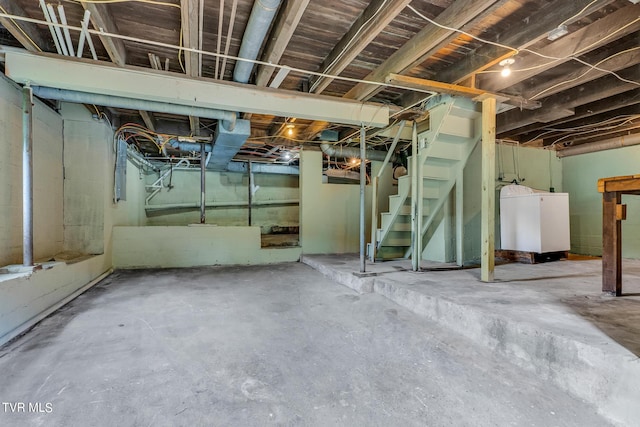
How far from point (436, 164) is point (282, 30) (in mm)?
2354

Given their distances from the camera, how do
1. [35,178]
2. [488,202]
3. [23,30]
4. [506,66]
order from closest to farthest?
1. [23,30]
2. [506,66]
3. [488,202]
4. [35,178]

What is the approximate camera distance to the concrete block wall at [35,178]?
98.3 inches

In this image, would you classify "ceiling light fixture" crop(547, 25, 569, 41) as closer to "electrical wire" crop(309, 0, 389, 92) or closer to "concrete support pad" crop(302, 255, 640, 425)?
"electrical wire" crop(309, 0, 389, 92)

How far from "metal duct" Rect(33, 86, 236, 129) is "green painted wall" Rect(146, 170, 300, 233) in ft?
12.9

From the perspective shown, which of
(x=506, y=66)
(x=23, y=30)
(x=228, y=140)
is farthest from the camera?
(x=228, y=140)

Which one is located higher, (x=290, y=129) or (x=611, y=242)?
(x=290, y=129)

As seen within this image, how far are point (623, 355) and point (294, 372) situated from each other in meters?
1.48

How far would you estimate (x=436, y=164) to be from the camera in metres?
3.62

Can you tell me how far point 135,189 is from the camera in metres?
5.75

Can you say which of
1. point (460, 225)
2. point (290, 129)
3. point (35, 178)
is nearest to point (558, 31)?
point (460, 225)

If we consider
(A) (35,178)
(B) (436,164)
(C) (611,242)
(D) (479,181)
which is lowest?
(C) (611,242)

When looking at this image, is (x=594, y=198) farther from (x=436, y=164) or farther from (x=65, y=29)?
(x=65, y=29)

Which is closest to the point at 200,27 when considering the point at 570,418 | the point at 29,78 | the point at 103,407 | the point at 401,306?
the point at 29,78

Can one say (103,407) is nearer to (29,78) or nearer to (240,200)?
(29,78)
